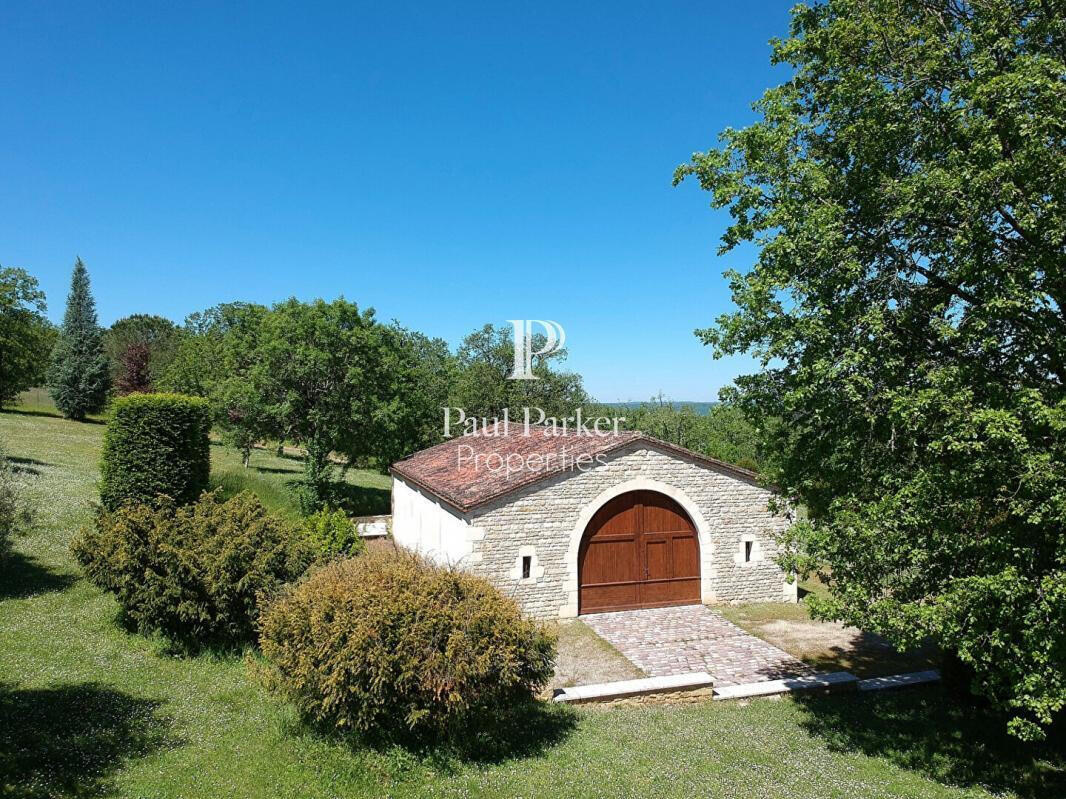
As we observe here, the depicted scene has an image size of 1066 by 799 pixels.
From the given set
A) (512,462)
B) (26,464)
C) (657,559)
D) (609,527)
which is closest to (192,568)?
(512,462)

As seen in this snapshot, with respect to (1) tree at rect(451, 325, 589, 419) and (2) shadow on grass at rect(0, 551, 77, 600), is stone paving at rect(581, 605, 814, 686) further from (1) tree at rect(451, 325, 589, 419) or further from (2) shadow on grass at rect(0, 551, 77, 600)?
(1) tree at rect(451, 325, 589, 419)

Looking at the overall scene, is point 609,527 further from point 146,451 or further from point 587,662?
point 146,451

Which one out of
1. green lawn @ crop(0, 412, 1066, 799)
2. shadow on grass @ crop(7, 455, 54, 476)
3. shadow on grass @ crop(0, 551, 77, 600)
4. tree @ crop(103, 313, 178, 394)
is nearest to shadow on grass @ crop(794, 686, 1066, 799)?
green lawn @ crop(0, 412, 1066, 799)

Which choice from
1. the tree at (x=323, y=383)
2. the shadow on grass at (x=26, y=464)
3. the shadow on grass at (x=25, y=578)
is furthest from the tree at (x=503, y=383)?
the shadow on grass at (x=25, y=578)

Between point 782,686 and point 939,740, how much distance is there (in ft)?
7.61

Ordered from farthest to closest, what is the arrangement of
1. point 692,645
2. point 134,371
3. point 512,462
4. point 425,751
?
point 134,371 → point 512,462 → point 692,645 → point 425,751

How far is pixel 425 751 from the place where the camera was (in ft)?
25.0

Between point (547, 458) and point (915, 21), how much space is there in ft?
38.6

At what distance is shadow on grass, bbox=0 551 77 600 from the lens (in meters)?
12.1

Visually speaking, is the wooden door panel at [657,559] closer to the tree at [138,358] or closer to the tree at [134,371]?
the tree at [138,358]

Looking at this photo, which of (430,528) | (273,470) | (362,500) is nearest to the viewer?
(430,528)

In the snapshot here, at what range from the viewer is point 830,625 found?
15.5 m

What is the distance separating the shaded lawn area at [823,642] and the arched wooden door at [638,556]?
57.6 inches

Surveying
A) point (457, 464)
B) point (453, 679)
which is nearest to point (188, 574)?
point (453, 679)
